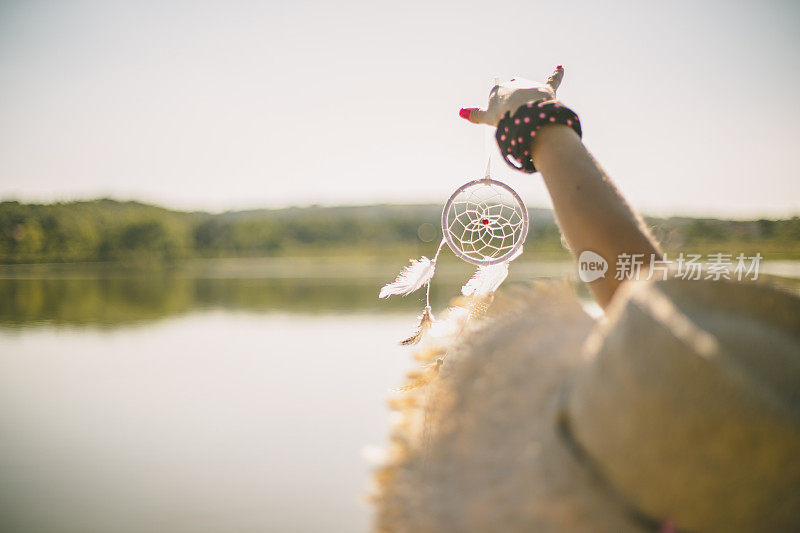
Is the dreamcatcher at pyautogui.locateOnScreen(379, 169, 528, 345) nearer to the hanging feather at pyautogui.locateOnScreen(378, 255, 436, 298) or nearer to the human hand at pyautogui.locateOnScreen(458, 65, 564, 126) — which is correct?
the hanging feather at pyautogui.locateOnScreen(378, 255, 436, 298)

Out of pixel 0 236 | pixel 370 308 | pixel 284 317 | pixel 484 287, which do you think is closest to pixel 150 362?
pixel 284 317

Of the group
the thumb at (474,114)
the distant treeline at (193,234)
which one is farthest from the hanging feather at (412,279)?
the distant treeline at (193,234)

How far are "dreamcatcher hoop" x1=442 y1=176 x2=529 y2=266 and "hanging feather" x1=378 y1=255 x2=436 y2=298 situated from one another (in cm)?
12

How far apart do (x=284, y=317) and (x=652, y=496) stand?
1897cm

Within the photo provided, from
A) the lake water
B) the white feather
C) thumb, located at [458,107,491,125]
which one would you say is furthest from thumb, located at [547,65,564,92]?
the lake water

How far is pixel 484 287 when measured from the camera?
123cm

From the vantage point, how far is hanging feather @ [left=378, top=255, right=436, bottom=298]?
149cm

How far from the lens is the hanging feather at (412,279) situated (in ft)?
4.88

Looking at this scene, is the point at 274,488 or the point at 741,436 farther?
the point at 274,488

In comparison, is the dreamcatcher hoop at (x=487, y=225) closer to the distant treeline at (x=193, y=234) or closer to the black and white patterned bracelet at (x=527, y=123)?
the black and white patterned bracelet at (x=527, y=123)

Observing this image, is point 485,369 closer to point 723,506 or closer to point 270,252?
point 723,506

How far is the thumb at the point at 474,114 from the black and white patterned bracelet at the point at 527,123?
0.38 feet

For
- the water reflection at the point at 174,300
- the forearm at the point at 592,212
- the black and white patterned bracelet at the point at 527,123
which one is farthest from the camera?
the water reflection at the point at 174,300

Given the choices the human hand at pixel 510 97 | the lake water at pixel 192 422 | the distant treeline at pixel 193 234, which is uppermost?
the distant treeline at pixel 193 234
